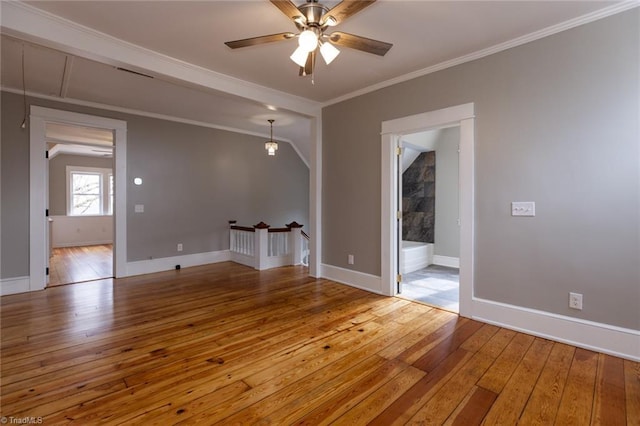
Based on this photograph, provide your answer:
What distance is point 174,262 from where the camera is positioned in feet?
18.2

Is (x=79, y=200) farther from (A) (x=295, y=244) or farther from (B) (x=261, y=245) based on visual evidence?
(A) (x=295, y=244)

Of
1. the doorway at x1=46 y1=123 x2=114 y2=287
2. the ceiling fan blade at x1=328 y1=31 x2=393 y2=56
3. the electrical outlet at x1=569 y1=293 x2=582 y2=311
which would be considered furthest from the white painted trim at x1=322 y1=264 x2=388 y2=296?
the doorway at x1=46 y1=123 x2=114 y2=287

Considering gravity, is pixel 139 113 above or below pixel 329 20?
above

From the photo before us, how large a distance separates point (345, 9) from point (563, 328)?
3.15 m

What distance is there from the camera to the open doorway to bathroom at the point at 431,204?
5621 millimetres

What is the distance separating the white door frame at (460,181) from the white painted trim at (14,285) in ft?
15.9

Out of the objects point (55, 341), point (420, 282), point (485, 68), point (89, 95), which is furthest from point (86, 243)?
point (485, 68)

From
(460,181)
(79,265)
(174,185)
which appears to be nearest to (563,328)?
(460,181)

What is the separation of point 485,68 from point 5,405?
4.61 metres

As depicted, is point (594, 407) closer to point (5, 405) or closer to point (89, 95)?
point (5, 405)

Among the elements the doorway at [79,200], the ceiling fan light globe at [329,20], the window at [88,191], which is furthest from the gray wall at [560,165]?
the window at [88,191]

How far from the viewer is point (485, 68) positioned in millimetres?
3072

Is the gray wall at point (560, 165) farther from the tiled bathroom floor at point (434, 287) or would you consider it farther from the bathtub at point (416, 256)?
the bathtub at point (416, 256)

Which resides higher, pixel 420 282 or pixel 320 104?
pixel 320 104
